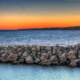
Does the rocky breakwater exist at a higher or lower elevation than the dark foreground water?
lower

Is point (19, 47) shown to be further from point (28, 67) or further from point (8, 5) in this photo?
point (8, 5)

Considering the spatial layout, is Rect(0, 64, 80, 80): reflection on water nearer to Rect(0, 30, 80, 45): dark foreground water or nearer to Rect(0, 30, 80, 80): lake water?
Rect(0, 30, 80, 80): lake water

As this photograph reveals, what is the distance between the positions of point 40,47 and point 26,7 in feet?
0.85

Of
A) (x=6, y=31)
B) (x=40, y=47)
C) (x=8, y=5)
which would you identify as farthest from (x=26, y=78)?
(x=8, y=5)

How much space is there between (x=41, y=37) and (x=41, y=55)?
4.3 inches

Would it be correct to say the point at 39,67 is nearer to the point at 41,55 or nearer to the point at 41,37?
the point at 41,55

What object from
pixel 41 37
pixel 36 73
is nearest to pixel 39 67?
pixel 36 73

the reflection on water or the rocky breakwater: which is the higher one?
the rocky breakwater

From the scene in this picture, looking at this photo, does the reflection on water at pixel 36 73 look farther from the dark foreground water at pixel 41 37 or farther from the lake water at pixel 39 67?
the dark foreground water at pixel 41 37

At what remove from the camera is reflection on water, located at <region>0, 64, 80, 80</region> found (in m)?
1.11

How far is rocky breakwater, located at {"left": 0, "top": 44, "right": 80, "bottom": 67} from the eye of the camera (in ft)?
3.73

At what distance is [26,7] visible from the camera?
50.6 inches

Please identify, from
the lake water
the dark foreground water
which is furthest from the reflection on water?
the dark foreground water

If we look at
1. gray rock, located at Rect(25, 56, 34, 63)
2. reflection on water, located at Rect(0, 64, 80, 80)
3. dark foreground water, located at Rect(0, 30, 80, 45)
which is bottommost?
reflection on water, located at Rect(0, 64, 80, 80)
